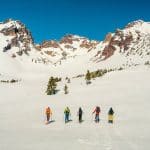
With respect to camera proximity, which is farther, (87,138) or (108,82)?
(108,82)

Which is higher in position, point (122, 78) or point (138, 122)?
point (122, 78)

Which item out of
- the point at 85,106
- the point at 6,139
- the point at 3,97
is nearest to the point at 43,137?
the point at 6,139

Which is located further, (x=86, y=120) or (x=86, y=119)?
(x=86, y=119)

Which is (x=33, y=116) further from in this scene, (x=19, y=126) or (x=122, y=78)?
(x=122, y=78)

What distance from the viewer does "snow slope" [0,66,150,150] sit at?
27375 millimetres

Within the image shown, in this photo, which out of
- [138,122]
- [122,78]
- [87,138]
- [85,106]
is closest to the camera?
[87,138]

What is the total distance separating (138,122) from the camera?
120ft

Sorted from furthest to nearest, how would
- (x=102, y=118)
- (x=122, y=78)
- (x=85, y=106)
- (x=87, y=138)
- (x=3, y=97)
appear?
(x=122, y=78)
(x=3, y=97)
(x=85, y=106)
(x=102, y=118)
(x=87, y=138)

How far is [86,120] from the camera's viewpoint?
39.2m

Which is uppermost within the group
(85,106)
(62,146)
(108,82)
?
(108,82)

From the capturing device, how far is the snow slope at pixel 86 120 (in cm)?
2738

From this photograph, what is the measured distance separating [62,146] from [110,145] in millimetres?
2930

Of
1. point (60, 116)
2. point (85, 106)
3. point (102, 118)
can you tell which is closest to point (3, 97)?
point (85, 106)

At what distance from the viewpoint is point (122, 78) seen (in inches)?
3022
